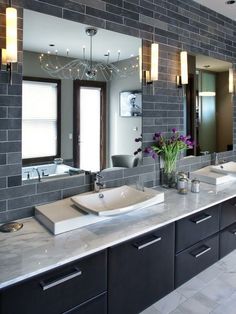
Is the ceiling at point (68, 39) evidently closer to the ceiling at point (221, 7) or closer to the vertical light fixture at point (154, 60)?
the vertical light fixture at point (154, 60)

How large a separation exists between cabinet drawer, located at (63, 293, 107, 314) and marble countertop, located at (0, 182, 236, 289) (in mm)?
296

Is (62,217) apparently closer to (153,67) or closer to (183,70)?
(153,67)

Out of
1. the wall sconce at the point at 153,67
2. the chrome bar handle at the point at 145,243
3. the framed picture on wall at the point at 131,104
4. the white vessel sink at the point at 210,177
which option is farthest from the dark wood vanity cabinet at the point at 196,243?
the wall sconce at the point at 153,67

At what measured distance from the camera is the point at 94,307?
1.54 metres

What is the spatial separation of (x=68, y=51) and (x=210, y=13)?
2.01m

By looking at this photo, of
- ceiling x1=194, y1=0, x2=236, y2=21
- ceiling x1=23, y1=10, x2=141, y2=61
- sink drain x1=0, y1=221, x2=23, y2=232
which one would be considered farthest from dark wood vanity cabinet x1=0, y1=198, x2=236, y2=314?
ceiling x1=194, y1=0, x2=236, y2=21

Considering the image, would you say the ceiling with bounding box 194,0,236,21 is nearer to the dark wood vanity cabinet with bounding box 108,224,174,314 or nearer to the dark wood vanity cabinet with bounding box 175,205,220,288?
the dark wood vanity cabinet with bounding box 175,205,220,288

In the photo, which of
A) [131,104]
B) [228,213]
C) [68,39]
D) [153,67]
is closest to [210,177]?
[228,213]

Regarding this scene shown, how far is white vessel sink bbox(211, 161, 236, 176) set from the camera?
118 inches

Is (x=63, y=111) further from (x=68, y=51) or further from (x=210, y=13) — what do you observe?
(x=210, y=13)

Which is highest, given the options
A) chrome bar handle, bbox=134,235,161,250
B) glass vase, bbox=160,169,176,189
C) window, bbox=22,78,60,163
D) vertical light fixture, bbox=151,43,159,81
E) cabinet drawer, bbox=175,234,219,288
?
vertical light fixture, bbox=151,43,159,81

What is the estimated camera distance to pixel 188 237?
2123mm

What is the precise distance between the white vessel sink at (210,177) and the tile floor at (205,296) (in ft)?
2.68

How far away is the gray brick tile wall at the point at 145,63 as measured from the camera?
5.93ft
